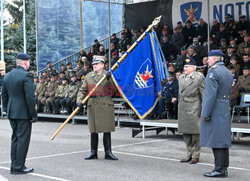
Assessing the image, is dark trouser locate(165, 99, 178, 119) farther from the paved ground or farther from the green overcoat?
the green overcoat

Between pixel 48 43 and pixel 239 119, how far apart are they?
12706mm

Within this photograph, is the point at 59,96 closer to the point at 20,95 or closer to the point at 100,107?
the point at 100,107

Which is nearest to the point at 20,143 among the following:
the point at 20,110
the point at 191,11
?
the point at 20,110

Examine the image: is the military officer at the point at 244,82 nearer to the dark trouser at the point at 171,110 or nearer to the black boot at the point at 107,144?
the dark trouser at the point at 171,110

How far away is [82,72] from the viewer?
62.1ft

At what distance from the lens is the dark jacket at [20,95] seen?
23.9 ft

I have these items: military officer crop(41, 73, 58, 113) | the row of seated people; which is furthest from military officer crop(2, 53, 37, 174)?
military officer crop(41, 73, 58, 113)

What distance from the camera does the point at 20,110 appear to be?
7.29 m

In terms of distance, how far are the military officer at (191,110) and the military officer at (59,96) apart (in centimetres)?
1056

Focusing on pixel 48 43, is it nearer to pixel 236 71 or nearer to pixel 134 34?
pixel 134 34

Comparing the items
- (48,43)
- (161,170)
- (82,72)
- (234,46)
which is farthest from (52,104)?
(161,170)

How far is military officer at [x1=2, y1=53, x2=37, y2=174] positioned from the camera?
7258mm

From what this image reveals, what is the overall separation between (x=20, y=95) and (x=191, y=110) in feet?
10.8

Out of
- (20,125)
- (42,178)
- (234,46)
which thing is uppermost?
(234,46)
